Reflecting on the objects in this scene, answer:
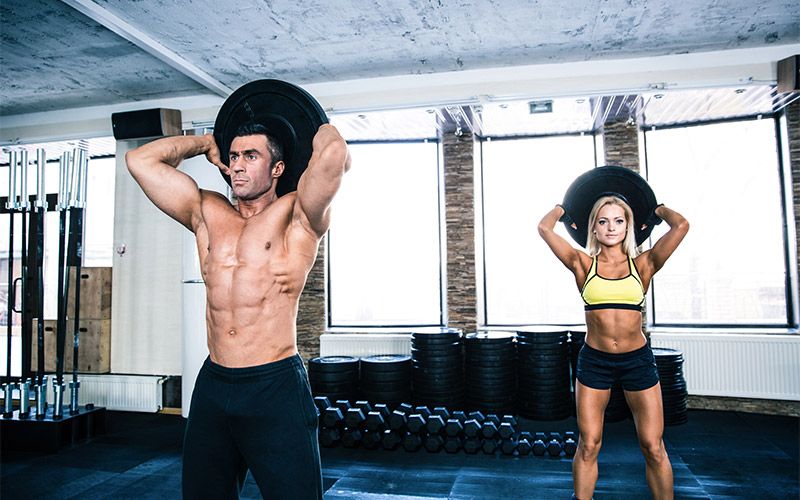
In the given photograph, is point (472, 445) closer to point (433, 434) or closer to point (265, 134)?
point (433, 434)

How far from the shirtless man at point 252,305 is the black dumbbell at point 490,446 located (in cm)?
252

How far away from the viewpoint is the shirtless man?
64.9 inches

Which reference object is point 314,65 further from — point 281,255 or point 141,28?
point 281,255

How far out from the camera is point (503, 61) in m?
4.57

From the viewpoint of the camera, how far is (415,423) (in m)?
3.98

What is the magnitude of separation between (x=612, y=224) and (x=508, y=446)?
2.04 metres

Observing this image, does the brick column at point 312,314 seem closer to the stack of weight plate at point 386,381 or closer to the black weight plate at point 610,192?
the stack of weight plate at point 386,381

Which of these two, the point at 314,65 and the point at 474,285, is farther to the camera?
the point at 474,285

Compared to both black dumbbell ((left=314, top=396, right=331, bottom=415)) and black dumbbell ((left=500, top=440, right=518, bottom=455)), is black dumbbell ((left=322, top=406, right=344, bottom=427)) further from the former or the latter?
black dumbbell ((left=500, top=440, right=518, bottom=455))

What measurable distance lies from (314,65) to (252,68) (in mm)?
587

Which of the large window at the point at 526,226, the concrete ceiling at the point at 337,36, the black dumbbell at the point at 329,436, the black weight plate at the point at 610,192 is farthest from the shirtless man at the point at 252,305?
the large window at the point at 526,226

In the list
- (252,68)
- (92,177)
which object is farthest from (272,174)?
(92,177)

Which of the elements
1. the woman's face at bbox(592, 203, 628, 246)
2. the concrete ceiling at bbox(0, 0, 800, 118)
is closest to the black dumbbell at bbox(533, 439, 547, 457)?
the woman's face at bbox(592, 203, 628, 246)

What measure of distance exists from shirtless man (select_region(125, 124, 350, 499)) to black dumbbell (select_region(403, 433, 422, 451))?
2.36 meters
